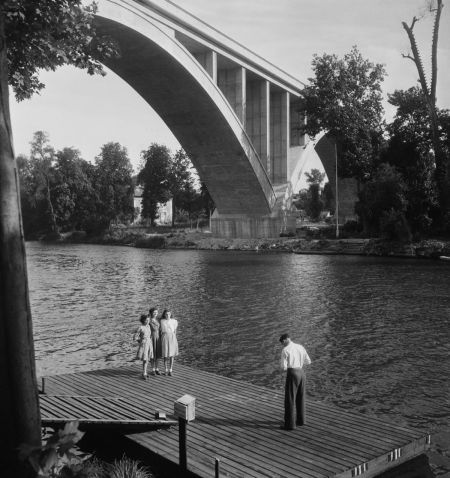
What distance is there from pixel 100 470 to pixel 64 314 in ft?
50.8

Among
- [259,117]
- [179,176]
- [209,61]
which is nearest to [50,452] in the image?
[209,61]

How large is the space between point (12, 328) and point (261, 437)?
3.90 m

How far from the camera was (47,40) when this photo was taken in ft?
27.1

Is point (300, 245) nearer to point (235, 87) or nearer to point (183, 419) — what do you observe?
point (235, 87)

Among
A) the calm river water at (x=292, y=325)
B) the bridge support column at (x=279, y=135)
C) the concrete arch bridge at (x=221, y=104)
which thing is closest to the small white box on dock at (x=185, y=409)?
the calm river water at (x=292, y=325)

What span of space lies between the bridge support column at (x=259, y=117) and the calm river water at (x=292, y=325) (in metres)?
18.4

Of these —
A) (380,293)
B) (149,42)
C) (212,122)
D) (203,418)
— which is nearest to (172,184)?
(212,122)

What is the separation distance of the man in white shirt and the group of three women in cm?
348

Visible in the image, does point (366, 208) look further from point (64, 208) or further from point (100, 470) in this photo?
point (64, 208)

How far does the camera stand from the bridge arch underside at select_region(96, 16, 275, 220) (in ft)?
123

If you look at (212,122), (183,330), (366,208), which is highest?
(212,122)

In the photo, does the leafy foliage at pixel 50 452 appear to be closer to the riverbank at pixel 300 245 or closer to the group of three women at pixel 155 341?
the group of three women at pixel 155 341

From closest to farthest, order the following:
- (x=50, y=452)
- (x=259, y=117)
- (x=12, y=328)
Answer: (x=50, y=452), (x=12, y=328), (x=259, y=117)

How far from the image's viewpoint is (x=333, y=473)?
681 cm
